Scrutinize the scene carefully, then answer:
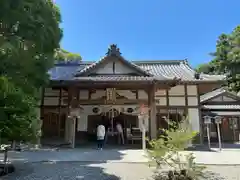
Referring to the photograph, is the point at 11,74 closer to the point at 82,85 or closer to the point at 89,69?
the point at 82,85

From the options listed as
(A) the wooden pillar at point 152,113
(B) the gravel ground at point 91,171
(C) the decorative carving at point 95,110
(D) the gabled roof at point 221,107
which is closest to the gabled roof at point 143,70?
(A) the wooden pillar at point 152,113

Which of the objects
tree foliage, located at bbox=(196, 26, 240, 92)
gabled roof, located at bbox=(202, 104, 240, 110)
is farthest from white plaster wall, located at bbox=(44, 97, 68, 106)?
tree foliage, located at bbox=(196, 26, 240, 92)

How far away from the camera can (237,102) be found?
17891 millimetres

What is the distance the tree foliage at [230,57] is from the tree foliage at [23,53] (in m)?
19.2

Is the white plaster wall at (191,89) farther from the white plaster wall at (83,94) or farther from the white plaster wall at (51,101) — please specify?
the white plaster wall at (51,101)

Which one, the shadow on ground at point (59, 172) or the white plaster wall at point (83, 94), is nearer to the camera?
the shadow on ground at point (59, 172)

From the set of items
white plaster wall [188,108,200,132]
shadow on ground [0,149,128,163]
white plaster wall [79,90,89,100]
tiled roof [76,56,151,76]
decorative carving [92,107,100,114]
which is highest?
tiled roof [76,56,151,76]

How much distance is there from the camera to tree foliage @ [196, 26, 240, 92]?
21.1 m

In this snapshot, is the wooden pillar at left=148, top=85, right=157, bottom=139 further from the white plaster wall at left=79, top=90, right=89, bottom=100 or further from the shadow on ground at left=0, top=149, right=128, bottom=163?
the white plaster wall at left=79, top=90, right=89, bottom=100

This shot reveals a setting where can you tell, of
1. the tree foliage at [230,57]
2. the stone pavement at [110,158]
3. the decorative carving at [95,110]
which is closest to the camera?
the stone pavement at [110,158]

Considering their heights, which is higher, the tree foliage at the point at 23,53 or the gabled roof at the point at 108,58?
the gabled roof at the point at 108,58

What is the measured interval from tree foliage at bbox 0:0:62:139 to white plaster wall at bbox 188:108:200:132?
9.05 meters

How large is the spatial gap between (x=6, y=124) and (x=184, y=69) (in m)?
13.5

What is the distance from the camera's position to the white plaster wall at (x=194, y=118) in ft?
41.8
